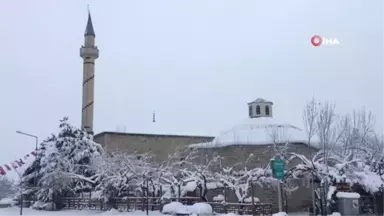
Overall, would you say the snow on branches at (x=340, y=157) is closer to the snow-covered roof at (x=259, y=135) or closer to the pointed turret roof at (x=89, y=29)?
the snow-covered roof at (x=259, y=135)

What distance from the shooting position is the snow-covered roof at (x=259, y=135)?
34.6 meters

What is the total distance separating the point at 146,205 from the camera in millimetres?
27359

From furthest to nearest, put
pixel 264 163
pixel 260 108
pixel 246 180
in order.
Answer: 1. pixel 260 108
2. pixel 264 163
3. pixel 246 180

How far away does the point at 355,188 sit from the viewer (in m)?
24.9

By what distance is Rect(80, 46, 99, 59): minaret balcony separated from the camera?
1845 inches

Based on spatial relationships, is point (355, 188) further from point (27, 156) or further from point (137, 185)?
point (27, 156)

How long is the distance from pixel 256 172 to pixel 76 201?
13.9 metres

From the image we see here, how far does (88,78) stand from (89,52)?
2709 mm

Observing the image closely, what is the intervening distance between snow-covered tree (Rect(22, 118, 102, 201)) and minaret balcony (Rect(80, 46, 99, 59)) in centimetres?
1062

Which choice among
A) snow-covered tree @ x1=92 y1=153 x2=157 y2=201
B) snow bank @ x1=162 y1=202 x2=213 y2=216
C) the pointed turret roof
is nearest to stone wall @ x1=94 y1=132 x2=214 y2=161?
snow-covered tree @ x1=92 y1=153 x2=157 y2=201

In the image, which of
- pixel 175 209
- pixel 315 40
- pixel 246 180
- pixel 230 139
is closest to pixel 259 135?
pixel 230 139

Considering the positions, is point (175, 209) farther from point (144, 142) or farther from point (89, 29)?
point (89, 29)

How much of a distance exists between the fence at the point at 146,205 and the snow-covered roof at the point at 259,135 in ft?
32.0

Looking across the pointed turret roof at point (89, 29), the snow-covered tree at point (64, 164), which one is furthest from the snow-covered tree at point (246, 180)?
the pointed turret roof at point (89, 29)
